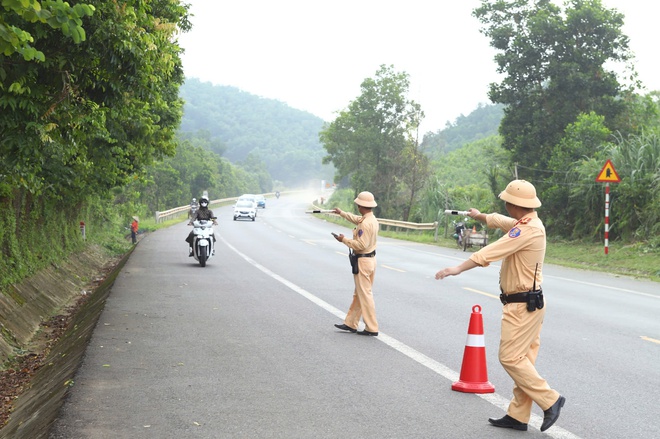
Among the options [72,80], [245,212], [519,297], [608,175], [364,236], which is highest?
[72,80]

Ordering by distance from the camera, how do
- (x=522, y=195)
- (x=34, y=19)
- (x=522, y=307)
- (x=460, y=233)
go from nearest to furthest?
(x=34, y=19), (x=522, y=307), (x=522, y=195), (x=460, y=233)

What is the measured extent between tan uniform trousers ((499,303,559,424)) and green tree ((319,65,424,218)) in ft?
175

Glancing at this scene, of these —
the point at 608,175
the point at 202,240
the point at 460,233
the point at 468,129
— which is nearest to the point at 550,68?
the point at 460,233

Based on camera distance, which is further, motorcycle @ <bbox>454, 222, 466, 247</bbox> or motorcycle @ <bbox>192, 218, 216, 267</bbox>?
motorcycle @ <bbox>454, 222, 466, 247</bbox>

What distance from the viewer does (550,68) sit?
117 ft

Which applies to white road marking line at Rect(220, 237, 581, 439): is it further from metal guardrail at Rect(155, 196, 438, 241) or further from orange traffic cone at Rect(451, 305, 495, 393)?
metal guardrail at Rect(155, 196, 438, 241)

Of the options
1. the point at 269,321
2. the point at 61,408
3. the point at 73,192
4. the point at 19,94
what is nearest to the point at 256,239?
the point at 73,192

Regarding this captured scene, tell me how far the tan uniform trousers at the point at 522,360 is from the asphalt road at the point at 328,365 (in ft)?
0.74

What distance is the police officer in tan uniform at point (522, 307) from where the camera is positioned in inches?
237

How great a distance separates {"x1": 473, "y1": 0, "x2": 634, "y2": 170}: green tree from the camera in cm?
3500

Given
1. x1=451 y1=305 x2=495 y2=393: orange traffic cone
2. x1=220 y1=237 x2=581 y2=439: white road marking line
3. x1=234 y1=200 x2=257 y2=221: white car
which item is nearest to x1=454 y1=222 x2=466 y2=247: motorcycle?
x1=220 y1=237 x2=581 y2=439: white road marking line

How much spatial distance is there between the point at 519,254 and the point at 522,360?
0.76 m

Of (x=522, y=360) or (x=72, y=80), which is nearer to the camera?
(x=522, y=360)

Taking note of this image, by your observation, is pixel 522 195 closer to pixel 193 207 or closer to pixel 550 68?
pixel 193 207
